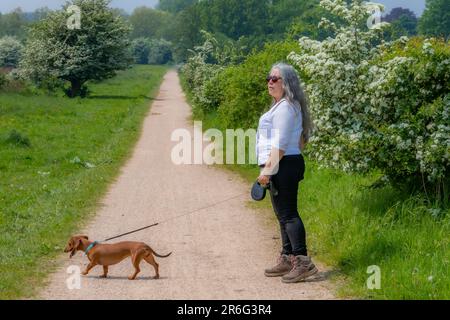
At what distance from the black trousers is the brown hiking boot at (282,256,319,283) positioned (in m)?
0.08

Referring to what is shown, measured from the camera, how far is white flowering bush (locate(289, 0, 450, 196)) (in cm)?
768

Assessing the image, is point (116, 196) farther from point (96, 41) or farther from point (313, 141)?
point (96, 41)

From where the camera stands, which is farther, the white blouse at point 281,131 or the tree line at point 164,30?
the tree line at point 164,30

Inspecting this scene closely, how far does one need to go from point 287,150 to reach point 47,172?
906 centimetres

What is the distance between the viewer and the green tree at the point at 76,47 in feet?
128

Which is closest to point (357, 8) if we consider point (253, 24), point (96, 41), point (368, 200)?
point (368, 200)

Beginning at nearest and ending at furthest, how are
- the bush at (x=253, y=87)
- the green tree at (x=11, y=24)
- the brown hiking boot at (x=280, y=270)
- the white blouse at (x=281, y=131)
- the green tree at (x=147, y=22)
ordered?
1. the white blouse at (x=281, y=131)
2. the brown hiking boot at (x=280, y=270)
3. the bush at (x=253, y=87)
4. the green tree at (x=11, y=24)
5. the green tree at (x=147, y=22)

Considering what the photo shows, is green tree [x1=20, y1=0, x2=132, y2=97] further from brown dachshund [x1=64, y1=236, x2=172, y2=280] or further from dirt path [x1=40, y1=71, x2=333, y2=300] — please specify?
brown dachshund [x1=64, y1=236, x2=172, y2=280]

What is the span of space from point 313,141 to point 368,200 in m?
0.94

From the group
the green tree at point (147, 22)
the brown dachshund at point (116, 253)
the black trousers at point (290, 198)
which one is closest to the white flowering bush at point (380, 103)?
the black trousers at point (290, 198)

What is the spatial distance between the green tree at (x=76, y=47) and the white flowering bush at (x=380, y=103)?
3117cm

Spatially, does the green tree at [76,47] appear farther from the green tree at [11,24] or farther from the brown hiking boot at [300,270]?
the green tree at [11,24]

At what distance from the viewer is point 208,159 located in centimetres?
1675
